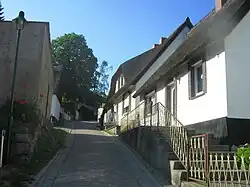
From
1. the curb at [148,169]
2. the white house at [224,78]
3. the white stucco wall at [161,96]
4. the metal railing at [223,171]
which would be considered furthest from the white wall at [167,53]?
the metal railing at [223,171]

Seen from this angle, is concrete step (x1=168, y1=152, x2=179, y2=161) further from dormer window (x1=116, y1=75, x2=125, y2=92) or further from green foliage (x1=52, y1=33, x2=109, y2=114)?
green foliage (x1=52, y1=33, x2=109, y2=114)

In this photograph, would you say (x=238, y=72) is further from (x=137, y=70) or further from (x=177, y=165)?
(x=137, y=70)

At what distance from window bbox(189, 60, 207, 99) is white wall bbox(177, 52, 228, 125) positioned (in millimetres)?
298

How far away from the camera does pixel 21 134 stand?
34.3ft

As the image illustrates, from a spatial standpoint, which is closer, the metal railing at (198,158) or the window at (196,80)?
the metal railing at (198,158)

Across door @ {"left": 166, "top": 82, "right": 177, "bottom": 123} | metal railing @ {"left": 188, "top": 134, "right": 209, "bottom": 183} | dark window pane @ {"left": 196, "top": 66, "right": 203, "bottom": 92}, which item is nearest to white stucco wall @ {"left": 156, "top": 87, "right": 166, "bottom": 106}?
door @ {"left": 166, "top": 82, "right": 177, "bottom": 123}

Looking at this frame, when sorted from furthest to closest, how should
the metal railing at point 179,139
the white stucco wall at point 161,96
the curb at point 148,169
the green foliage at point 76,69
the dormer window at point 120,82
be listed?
1. the green foliage at point 76,69
2. the dormer window at point 120,82
3. the white stucco wall at point 161,96
4. the curb at point 148,169
5. the metal railing at point 179,139

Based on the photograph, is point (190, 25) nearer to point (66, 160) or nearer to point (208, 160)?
point (66, 160)

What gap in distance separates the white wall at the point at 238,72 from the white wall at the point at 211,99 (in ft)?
0.60

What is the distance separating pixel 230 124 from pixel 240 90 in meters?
1.14

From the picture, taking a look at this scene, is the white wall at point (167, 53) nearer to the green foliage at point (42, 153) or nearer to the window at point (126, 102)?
the window at point (126, 102)

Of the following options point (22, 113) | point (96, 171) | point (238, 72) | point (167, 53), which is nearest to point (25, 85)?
point (22, 113)

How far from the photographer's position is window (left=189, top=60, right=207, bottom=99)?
12193 mm

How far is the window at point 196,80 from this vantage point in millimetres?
12193
